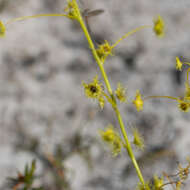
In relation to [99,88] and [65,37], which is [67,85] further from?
[99,88]

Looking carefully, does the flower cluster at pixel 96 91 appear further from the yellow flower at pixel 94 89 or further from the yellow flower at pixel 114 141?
the yellow flower at pixel 114 141

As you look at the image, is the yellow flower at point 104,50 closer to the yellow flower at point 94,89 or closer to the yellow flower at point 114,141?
the yellow flower at point 94,89

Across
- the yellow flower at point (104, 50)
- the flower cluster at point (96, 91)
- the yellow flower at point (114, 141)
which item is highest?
the yellow flower at point (104, 50)

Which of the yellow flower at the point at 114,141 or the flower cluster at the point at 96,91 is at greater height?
the flower cluster at the point at 96,91

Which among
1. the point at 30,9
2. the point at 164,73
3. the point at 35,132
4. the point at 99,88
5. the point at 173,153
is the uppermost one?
the point at 30,9

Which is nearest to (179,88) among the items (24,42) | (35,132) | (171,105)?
(171,105)

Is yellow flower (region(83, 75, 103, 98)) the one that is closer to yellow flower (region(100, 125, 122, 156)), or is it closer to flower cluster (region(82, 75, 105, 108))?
flower cluster (region(82, 75, 105, 108))

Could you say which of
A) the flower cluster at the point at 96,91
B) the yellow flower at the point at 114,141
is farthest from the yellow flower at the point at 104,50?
the yellow flower at the point at 114,141

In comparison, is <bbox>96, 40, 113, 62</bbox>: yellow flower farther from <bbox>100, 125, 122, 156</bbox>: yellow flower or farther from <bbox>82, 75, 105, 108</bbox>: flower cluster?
<bbox>100, 125, 122, 156</bbox>: yellow flower

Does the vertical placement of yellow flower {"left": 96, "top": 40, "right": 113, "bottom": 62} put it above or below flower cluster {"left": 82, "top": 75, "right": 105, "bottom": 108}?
above

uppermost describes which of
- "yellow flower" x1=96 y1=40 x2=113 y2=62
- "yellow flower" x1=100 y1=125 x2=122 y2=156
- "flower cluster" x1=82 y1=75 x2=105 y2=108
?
"yellow flower" x1=96 y1=40 x2=113 y2=62

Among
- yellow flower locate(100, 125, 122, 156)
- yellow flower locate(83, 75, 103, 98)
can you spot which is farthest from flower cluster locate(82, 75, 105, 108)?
yellow flower locate(100, 125, 122, 156)
